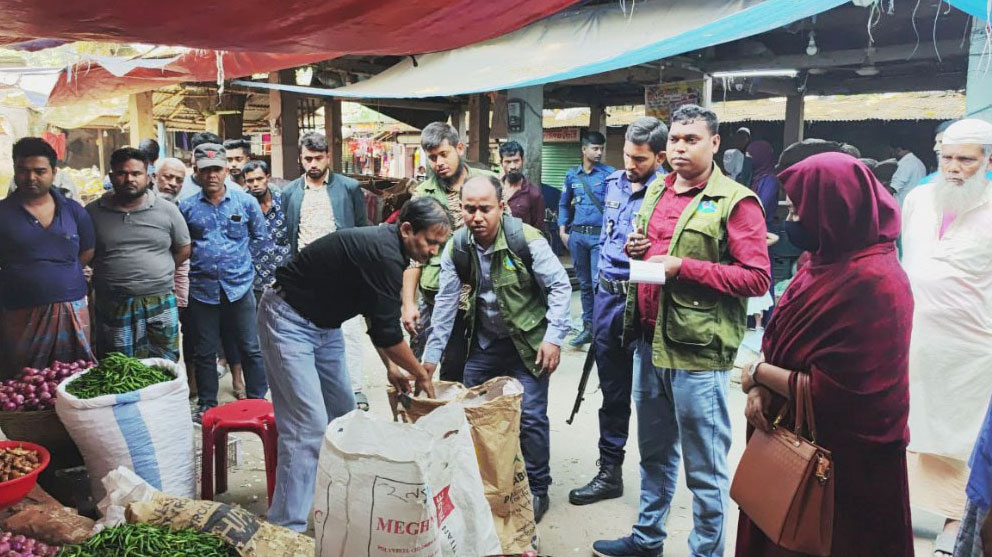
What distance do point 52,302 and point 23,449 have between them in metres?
1.27

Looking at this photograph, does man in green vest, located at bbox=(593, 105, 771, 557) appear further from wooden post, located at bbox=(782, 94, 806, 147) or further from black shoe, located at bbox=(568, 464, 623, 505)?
wooden post, located at bbox=(782, 94, 806, 147)

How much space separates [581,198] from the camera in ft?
23.2

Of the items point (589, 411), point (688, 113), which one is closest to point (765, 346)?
point (688, 113)

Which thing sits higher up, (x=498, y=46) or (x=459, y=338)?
(x=498, y=46)

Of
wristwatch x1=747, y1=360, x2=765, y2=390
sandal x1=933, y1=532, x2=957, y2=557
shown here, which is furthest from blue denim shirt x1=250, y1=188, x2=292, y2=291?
sandal x1=933, y1=532, x2=957, y2=557

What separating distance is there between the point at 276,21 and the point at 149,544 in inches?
84.3

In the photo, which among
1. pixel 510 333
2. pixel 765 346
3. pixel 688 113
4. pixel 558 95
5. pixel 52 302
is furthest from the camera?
pixel 558 95

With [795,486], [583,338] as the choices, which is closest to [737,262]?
[795,486]

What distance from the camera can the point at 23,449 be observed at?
119 inches

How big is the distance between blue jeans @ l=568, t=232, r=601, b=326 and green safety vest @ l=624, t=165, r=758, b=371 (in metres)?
3.93

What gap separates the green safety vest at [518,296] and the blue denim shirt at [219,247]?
238 centimetres

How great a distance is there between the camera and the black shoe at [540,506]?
3.49m

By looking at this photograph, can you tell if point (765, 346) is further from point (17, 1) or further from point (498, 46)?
point (498, 46)

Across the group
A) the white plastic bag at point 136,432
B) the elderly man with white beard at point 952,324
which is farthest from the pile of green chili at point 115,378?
the elderly man with white beard at point 952,324
